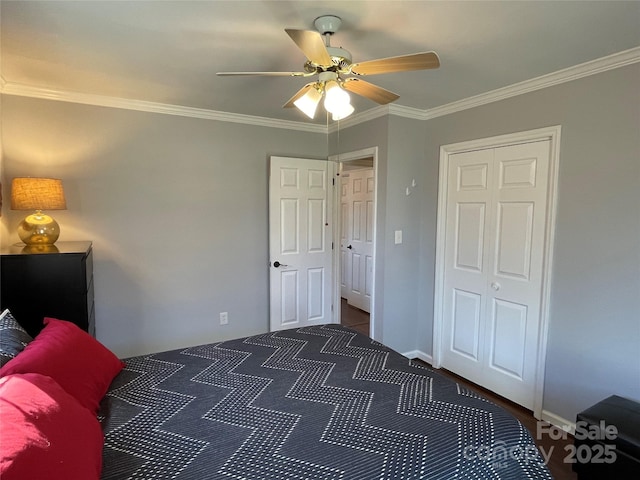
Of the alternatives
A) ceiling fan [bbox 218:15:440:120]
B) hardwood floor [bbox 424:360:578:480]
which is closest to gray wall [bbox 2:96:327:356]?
ceiling fan [bbox 218:15:440:120]

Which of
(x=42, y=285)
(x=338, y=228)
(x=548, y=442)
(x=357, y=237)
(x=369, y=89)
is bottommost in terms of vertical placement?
(x=548, y=442)

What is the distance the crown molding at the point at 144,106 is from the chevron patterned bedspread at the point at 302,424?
214 centimetres

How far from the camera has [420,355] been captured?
11.7 feet

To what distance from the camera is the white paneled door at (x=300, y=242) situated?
3.70m

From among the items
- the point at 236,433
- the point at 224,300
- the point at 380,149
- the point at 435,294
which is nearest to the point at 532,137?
the point at 380,149

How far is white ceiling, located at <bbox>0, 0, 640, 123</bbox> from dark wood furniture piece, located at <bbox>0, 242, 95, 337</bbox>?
118 cm

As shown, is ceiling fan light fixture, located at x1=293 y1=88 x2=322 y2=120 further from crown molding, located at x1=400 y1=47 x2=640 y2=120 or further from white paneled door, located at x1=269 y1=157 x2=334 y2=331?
white paneled door, located at x1=269 y1=157 x2=334 y2=331

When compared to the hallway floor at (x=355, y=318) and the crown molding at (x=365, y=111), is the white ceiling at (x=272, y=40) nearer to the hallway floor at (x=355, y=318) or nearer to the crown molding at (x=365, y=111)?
the crown molding at (x=365, y=111)

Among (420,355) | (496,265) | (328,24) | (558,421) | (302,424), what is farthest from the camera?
(420,355)

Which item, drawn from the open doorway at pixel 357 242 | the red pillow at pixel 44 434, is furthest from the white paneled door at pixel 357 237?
the red pillow at pixel 44 434

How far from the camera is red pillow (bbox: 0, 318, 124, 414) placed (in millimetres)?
1327

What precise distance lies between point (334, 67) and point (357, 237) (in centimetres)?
365

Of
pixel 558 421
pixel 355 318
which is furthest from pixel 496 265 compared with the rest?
pixel 355 318

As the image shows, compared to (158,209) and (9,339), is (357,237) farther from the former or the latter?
(9,339)
